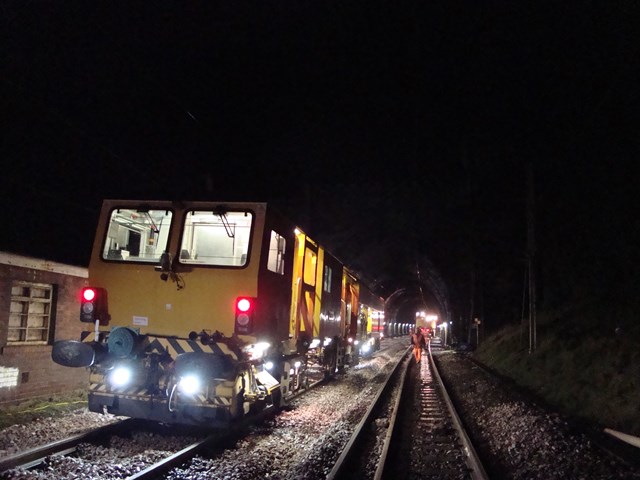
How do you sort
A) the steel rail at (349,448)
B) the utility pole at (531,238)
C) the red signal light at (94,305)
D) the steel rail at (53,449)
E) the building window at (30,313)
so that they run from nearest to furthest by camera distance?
the steel rail at (53,449) < the steel rail at (349,448) < the red signal light at (94,305) < the building window at (30,313) < the utility pole at (531,238)

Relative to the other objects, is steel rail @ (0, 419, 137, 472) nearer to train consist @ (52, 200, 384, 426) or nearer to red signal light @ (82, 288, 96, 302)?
train consist @ (52, 200, 384, 426)

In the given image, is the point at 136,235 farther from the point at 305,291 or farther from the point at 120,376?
the point at 305,291

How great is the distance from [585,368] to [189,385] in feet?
33.1

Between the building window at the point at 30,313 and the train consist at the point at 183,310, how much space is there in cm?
333

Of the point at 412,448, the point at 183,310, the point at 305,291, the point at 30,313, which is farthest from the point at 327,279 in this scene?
the point at 30,313

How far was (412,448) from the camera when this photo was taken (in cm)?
831

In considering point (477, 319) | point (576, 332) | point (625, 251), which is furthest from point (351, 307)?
point (477, 319)

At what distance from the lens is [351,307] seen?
18.5 metres

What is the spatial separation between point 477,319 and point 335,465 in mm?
28236

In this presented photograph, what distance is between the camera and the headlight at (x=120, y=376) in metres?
7.32

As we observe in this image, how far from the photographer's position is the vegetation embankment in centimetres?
975

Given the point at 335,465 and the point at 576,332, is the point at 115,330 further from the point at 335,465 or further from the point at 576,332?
the point at 576,332

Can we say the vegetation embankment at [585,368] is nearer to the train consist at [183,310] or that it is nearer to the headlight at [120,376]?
the train consist at [183,310]

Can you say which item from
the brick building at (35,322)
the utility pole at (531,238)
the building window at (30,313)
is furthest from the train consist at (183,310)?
the utility pole at (531,238)
